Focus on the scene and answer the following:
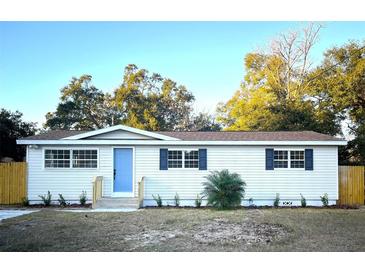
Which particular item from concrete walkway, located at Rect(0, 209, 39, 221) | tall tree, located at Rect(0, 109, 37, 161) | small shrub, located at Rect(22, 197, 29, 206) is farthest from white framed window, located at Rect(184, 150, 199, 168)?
tall tree, located at Rect(0, 109, 37, 161)

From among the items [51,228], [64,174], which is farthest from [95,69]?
[51,228]

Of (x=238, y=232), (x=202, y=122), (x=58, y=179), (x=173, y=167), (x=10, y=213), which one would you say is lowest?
(x=10, y=213)

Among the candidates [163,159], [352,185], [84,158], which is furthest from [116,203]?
[352,185]

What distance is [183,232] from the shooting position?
27.7 ft

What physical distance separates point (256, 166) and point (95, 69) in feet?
56.1

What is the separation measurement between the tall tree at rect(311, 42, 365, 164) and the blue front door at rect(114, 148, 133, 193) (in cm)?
1268

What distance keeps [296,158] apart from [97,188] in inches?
294

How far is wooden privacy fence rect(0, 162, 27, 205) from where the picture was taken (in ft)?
45.1

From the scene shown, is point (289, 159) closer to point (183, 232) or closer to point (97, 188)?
point (183, 232)

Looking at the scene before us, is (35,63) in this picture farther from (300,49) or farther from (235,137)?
(300,49)

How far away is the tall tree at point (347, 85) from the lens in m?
21.1

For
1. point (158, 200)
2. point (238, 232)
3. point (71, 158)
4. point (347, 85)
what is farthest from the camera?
point (347, 85)

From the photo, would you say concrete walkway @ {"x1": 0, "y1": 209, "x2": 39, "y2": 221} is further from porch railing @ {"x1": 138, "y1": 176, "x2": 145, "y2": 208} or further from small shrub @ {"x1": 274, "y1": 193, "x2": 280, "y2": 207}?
small shrub @ {"x1": 274, "y1": 193, "x2": 280, "y2": 207}

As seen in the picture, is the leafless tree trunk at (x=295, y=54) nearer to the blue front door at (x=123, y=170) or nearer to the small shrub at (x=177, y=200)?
the small shrub at (x=177, y=200)
